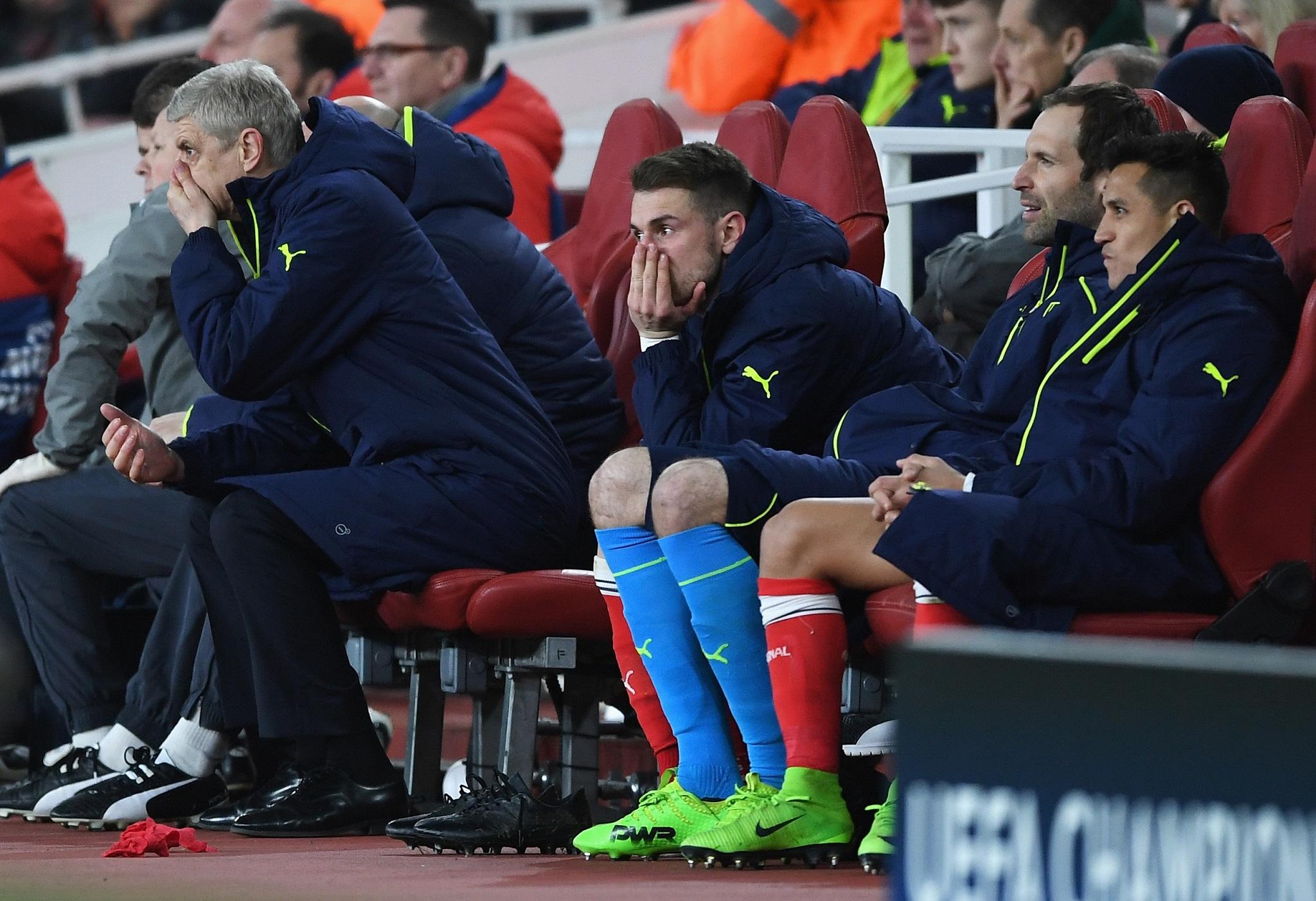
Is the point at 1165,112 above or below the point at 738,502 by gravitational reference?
above

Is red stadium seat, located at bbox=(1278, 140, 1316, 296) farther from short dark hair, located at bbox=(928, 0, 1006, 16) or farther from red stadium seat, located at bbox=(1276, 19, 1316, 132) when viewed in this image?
short dark hair, located at bbox=(928, 0, 1006, 16)

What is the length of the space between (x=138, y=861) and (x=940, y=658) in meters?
2.10

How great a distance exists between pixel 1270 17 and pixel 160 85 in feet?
7.83

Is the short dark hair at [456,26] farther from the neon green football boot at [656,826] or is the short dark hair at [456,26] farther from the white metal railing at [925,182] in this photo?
the neon green football boot at [656,826]

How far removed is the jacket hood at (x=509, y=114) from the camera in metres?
5.81

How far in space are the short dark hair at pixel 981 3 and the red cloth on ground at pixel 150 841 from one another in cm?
303

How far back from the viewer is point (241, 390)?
3881 millimetres

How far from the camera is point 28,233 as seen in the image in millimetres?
5266

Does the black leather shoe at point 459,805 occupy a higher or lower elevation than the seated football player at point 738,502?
lower

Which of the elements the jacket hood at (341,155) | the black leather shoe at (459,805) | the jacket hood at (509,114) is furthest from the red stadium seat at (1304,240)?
the jacket hood at (509,114)

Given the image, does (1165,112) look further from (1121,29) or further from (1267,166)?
(1121,29)

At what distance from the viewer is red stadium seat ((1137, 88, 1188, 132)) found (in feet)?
12.3

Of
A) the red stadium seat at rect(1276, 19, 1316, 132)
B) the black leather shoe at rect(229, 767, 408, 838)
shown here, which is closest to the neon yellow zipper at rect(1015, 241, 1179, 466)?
the red stadium seat at rect(1276, 19, 1316, 132)

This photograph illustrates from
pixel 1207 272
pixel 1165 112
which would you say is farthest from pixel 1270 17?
pixel 1207 272
